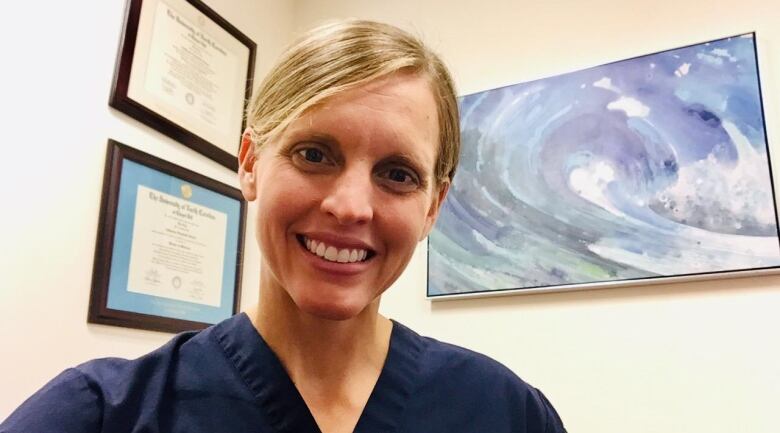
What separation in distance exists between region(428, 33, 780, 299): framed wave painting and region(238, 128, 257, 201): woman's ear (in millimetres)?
784

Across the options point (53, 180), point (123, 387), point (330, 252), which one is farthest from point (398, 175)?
point (53, 180)

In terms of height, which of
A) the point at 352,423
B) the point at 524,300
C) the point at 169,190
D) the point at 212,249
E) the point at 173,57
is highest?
the point at 173,57

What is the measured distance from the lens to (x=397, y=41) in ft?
2.64

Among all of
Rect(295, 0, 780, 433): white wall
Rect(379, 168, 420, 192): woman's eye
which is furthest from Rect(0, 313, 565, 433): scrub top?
Rect(295, 0, 780, 433): white wall

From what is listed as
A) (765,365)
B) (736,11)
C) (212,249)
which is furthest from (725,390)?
(212,249)

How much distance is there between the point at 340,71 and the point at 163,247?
848 millimetres

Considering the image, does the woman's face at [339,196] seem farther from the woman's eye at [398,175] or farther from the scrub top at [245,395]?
the scrub top at [245,395]

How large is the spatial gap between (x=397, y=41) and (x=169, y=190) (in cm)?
83

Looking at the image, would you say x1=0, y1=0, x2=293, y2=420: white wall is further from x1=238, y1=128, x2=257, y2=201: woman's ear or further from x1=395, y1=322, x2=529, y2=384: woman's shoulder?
x1=395, y1=322, x2=529, y2=384: woman's shoulder

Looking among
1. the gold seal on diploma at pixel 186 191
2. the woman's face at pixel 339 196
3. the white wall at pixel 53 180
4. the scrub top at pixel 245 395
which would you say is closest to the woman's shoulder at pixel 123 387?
the scrub top at pixel 245 395

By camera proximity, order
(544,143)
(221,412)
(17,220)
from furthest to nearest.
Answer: (544,143)
(17,220)
(221,412)

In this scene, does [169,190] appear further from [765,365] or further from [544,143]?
[765,365]

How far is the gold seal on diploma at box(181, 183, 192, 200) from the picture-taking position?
4.94ft

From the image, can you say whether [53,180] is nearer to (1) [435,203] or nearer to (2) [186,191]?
(2) [186,191]
